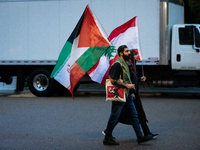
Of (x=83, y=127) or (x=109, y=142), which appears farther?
(x=83, y=127)

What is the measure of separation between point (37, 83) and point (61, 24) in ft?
8.14

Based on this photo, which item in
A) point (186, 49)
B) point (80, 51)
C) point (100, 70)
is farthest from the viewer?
point (186, 49)

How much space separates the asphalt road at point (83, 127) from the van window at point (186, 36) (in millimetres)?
2729

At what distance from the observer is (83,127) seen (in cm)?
869

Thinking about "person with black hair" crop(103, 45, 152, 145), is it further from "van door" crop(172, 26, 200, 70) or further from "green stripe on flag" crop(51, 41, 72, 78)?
"van door" crop(172, 26, 200, 70)

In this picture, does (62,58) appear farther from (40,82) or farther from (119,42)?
(40,82)

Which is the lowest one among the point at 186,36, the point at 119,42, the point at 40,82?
the point at 40,82

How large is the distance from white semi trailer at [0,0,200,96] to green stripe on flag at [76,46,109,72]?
6762 millimetres

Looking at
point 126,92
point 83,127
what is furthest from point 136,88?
point 83,127

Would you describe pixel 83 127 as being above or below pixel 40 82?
below

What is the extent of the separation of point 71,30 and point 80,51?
7.49m

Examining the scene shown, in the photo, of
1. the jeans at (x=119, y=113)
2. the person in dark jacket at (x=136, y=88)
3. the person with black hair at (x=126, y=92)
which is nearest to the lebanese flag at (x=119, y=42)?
the person in dark jacket at (x=136, y=88)

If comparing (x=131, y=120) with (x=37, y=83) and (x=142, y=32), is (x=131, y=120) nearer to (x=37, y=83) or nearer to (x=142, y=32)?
(x=142, y=32)

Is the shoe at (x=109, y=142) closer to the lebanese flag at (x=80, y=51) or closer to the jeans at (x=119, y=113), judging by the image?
the jeans at (x=119, y=113)
